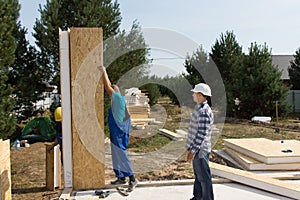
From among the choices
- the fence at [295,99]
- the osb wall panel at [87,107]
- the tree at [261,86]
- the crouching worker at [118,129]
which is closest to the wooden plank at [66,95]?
the osb wall panel at [87,107]

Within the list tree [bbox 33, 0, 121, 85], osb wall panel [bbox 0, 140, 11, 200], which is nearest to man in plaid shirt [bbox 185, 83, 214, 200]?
osb wall panel [bbox 0, 140, 11, 200]

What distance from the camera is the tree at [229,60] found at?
19000 mm

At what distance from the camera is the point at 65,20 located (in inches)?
448

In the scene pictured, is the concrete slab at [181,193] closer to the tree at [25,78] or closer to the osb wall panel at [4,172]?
the osb wall panel at [4,172]

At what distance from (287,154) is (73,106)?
4.37 metres

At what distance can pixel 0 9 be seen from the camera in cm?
921

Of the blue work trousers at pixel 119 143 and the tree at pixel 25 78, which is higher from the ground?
the tree at pixel 25 78

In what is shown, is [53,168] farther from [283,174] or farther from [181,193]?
[283,174]

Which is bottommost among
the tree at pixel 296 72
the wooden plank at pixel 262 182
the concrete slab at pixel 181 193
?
the concrete slab at pixel 181 193

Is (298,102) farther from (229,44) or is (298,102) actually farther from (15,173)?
(15,173)

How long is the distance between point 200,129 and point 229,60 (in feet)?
55.6

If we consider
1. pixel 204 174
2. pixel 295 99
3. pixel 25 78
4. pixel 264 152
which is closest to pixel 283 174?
pixel 264 152

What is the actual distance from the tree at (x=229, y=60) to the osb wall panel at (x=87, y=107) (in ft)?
50.2

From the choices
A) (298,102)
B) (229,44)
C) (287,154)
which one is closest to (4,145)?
(287,154)
